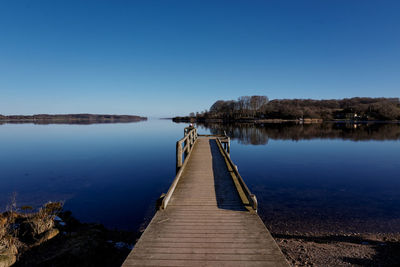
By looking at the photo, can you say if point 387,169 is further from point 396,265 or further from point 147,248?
point 147,248

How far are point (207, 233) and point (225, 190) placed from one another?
123 inches

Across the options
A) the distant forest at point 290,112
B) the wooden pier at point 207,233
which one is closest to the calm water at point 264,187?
the wooden pier at point 207,233

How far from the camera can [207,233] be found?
488 centimetres

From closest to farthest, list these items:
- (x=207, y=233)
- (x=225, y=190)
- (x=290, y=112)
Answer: (x=207, y=233), (x=225, y=190), (x=290, y=112)

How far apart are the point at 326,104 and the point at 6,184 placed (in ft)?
746

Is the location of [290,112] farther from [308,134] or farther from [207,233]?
[207,233]

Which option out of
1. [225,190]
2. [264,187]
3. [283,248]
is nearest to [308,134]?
[264,187]

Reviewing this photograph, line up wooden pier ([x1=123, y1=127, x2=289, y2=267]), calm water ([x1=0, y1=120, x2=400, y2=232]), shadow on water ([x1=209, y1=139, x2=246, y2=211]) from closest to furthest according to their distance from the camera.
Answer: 1. wooden pier ([x1=123, y1=127, x2=289, y2=267])
2. shadow on water ([x1=209, y1=139, x2=246, y2=211])
3. calm water ([x1=0, y1=120, x2=400, y2=232])

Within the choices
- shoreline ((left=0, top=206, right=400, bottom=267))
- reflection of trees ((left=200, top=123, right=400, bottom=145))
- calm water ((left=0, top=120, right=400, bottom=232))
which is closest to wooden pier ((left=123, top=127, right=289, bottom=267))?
shoreline ((left=0, top=206, right=400, bottom=267))

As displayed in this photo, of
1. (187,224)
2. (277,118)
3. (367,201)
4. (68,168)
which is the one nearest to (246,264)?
(187,224)

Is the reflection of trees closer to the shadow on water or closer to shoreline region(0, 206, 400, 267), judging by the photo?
the shadow on water

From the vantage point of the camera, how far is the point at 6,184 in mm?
14664

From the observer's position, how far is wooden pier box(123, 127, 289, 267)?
156 inches

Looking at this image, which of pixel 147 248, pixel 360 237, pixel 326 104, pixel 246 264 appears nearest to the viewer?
pixel 246 264
